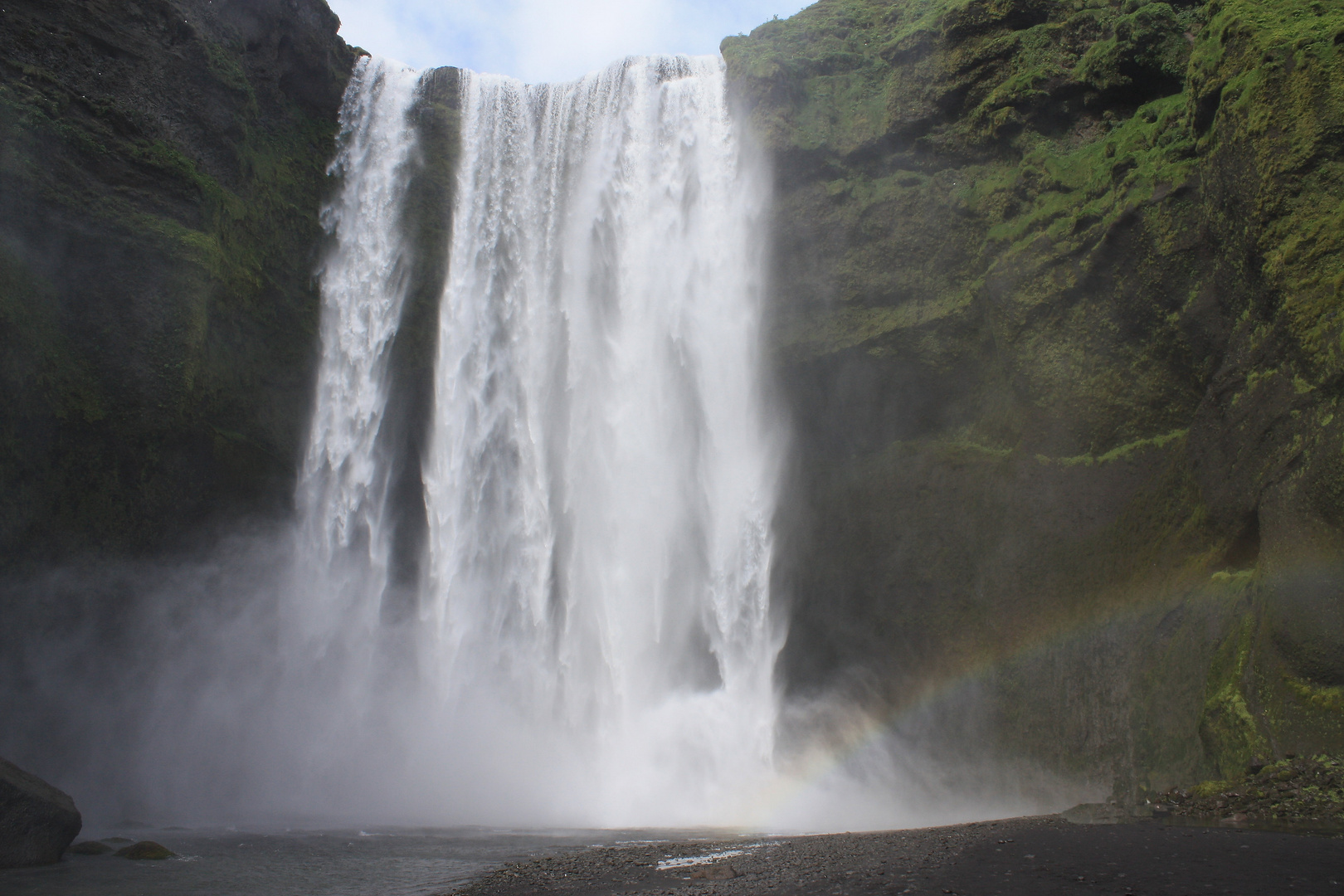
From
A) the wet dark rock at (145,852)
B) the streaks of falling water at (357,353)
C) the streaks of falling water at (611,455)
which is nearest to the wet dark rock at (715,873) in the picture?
the wet dark rock at (145,852)

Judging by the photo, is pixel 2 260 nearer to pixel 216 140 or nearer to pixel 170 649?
pixel 216 140

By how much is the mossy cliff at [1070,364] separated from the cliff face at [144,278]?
37.1ft

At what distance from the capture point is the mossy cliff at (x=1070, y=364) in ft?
34.6

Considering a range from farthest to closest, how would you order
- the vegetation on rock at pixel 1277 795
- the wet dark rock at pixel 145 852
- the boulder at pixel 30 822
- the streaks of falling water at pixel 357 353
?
the streaks of falling water at pixel 357 353
the wet dark rock at pixel 145 852
the boulder at pixel 30 822
the vegetation on rock at pixel 1277 795

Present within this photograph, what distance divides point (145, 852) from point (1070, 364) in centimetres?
1555

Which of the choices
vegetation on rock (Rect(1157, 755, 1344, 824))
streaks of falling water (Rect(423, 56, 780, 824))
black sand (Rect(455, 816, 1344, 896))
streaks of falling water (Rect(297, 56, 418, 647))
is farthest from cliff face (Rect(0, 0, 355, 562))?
vegetation on rock (Rect(1157, 755, 1344, 824))

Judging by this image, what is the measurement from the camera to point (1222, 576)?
37.9ft

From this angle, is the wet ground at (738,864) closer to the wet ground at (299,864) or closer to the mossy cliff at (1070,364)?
the wet ground at (299,864)

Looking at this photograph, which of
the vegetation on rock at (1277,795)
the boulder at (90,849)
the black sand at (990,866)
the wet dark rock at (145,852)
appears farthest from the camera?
the boulder at (90,849)

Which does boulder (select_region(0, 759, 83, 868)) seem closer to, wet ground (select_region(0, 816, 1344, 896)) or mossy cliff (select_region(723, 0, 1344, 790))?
wet ground (select_region(0, 816, 1344, 896))

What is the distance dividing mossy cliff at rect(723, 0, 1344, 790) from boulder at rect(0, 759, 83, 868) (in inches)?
459

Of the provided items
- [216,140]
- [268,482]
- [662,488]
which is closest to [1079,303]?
[662,488]

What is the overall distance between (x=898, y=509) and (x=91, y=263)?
52.7 ft

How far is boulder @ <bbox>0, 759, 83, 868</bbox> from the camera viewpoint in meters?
9.95
